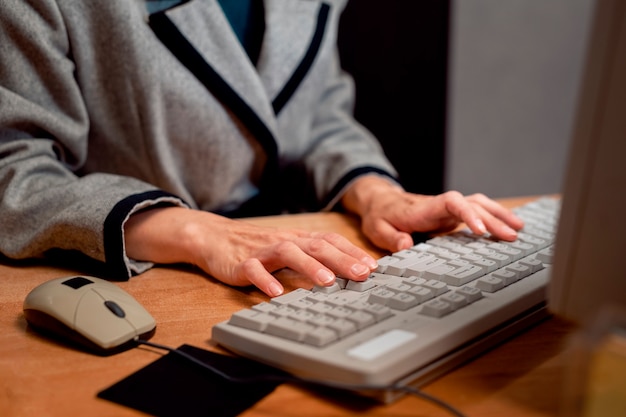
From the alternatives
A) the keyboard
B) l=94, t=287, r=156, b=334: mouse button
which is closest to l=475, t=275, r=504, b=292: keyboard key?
the keyboard

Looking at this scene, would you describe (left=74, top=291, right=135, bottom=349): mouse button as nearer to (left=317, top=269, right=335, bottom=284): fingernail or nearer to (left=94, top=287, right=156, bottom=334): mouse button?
(left=94, top=287, right=156, bottom=334): mouse button

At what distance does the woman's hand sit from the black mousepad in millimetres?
130

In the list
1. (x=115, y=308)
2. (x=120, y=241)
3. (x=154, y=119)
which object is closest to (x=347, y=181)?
(x=154, y=119)

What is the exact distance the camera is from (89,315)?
54 cm

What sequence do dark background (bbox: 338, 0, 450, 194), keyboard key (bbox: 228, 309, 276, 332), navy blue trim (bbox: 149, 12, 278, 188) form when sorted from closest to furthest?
keyboard key (bbox: 228, 309, 276, 332) < navy blue trim (bbox: 149, 12, 278, 188) < dark background (bbox: 338, 0, 450, 194)

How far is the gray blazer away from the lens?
2.44ft

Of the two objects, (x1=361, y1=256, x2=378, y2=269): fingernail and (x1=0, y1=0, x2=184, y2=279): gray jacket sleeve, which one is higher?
(x1=0, y1=0, x2=184, y2=279): gray jacket sleeve

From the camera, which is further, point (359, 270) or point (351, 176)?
point (351, 176)

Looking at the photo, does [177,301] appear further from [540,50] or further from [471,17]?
[540,50]

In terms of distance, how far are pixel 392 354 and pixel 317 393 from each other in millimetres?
60

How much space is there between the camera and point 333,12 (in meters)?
1.09

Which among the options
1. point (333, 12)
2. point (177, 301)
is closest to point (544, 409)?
point (177, 301)

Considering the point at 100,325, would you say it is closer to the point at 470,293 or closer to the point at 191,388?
the point at 191,388

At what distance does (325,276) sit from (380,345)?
142mm
